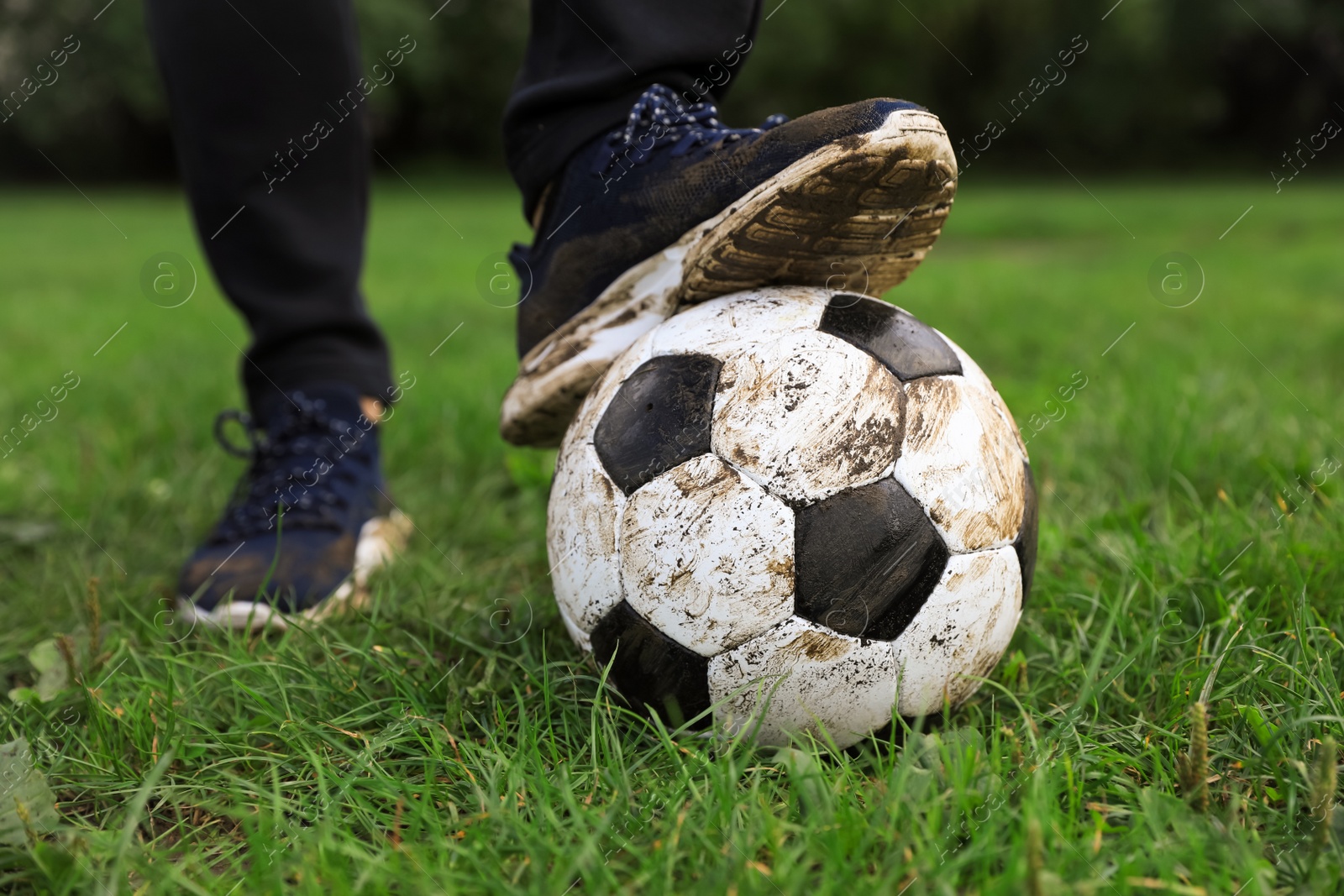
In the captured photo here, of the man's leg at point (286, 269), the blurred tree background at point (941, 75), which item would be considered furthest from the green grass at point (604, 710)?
the blurred tree background at point (941, 75)

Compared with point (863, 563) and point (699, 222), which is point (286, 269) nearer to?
A: point (699, 222)

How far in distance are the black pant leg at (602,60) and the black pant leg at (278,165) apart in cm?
59

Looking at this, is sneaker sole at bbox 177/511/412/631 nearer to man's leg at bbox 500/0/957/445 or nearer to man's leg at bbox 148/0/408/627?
man's leg at bbox 148/0/408/627

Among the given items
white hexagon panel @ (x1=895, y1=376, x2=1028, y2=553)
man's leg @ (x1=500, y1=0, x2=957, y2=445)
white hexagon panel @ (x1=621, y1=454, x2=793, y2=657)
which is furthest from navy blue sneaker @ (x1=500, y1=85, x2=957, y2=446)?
white hexagon panel @ (x1=621, y1=454, x2=793, y2=657)

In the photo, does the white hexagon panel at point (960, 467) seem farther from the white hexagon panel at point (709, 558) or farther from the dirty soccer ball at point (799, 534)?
the white hexagon panel at point (709, 558)

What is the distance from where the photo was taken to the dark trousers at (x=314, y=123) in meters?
1.86

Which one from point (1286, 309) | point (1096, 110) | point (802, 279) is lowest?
point (1096, 110)

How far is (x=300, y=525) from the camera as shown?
2.19 m

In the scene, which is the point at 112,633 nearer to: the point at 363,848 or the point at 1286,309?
the point at 363,848

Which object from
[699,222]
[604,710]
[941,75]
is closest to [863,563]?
[604,710]

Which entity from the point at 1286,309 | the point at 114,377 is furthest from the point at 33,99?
the point at 1286,309

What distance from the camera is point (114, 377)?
4078 millimetres

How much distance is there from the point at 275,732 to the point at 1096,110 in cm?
2974

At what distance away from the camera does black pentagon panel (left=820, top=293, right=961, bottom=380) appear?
1566 mm
